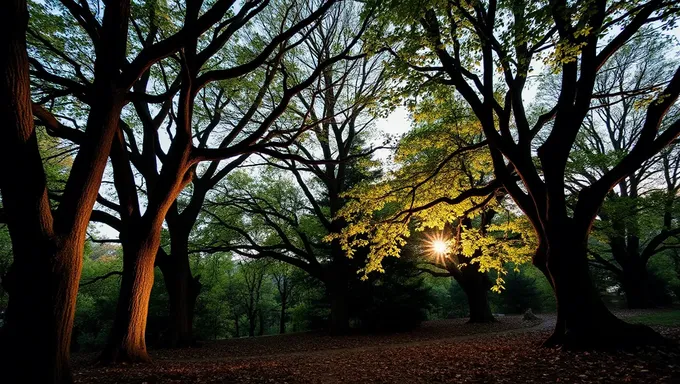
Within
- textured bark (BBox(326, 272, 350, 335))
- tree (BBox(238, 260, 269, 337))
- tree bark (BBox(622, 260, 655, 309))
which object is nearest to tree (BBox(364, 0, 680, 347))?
textured bark (BBox(326, 272, 350, 335))

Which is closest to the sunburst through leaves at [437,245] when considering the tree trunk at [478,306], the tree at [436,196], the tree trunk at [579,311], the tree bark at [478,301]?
the tree bark at [478,301]

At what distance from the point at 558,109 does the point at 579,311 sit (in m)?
4.80

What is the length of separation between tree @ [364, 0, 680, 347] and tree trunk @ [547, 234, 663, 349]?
0.02 m

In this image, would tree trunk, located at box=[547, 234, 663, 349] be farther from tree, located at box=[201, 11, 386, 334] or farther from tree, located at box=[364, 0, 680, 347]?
tree, located at box=[201, 11, 386, 334]

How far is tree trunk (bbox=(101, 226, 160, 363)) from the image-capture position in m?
6.52

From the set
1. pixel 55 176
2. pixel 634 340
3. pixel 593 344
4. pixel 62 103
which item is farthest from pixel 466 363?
pixel 55 176

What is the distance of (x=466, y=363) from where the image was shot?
20.8 ft

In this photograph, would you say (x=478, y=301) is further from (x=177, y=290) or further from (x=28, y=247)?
(x=28, y=247)

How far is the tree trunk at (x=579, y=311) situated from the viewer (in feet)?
20.3

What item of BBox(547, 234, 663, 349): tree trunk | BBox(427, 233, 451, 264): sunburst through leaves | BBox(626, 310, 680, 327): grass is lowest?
BBox(626, 310, 680, 327): grass

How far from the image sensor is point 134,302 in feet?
22.2

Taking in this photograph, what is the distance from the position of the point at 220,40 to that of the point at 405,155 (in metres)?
6.58

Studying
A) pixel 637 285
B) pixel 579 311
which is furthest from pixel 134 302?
pixel 637 285

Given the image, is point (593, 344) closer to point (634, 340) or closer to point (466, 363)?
point (634, 340)
